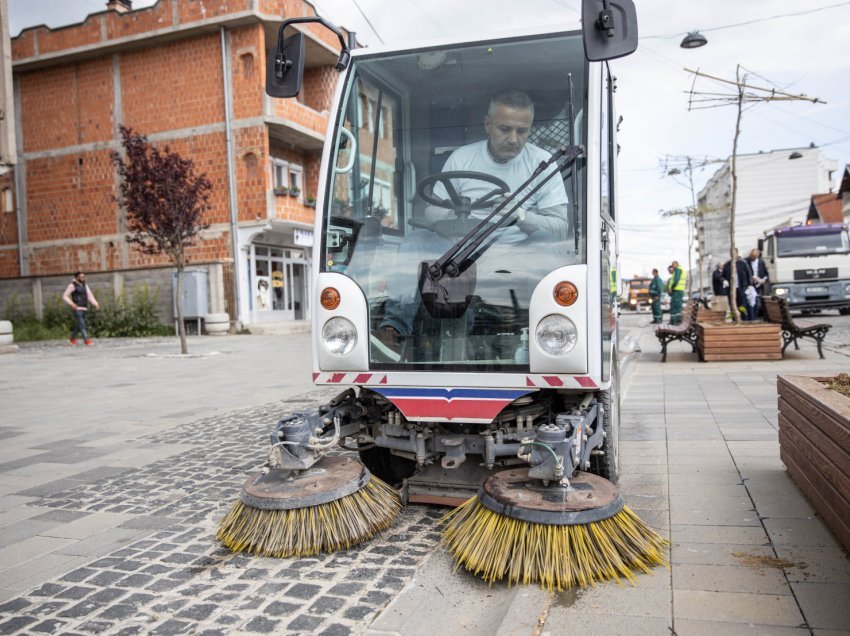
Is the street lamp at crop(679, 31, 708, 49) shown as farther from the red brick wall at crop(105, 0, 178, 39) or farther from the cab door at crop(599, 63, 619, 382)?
the red brick wall at crop(105, 0, 178, 39)

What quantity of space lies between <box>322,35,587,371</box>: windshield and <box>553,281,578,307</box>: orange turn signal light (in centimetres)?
17

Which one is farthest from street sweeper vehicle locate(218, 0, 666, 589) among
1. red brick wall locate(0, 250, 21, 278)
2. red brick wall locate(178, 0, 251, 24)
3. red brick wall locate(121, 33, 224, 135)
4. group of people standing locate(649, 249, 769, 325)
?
red brick wall locate(0, 250, 21, 278)

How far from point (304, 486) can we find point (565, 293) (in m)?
1.56

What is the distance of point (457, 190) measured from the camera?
3887mm

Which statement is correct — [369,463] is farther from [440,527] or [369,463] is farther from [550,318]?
[550,318]

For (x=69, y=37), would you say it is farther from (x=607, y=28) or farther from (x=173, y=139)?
(x=607, y=28)

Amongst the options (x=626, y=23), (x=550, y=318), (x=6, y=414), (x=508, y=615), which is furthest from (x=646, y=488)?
(x=6, y=414)

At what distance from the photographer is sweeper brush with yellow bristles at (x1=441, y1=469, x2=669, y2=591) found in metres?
2.86

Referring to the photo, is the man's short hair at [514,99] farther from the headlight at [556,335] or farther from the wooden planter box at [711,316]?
the wooden planter box at [711,316]

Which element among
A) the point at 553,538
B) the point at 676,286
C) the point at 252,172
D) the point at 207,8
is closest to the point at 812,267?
the point at 676,286

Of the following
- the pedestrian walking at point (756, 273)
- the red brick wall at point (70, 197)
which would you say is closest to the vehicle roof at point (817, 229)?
the pedestrian walking at point (756, 273)

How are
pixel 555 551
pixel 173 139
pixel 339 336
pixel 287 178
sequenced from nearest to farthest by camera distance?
pixel 555 551 < pixel 339 336 < pixel 173 139 < pixel 287 178

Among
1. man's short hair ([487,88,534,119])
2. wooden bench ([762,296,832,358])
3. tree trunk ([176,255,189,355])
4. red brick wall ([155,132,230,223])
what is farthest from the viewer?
red brick wall ([155,132,230,223])

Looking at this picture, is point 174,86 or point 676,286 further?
point 174,86
